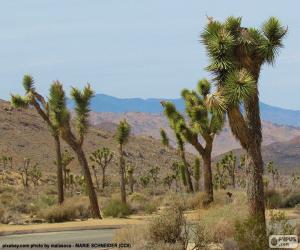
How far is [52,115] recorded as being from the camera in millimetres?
27734

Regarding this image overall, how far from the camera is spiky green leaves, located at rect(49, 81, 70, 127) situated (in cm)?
2747

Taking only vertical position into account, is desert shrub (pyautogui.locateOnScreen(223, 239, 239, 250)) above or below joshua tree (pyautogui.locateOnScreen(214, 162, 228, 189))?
below

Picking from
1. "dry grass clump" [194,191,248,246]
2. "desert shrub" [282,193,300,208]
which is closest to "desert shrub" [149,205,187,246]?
"dry grass clump" [194,191,248,246]

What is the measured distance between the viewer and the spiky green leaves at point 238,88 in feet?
49.0

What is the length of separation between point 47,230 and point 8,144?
72.4 meters

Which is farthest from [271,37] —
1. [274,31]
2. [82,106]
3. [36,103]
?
[36,103]

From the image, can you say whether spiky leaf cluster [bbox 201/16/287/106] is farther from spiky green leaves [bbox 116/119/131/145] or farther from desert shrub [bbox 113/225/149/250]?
spiky green leaves [bbox 116/119/131/145]

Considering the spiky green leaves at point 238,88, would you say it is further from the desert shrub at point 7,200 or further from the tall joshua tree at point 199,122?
the desert shrub at point 7,200

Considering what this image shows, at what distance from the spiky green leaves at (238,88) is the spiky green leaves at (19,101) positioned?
16.2 meters

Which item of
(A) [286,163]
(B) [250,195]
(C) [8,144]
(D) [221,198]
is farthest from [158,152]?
(B) [250,195]

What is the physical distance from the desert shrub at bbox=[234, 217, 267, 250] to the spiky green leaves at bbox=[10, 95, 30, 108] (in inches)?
735

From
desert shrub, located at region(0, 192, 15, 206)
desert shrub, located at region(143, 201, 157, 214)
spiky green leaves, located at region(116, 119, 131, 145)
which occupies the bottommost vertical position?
desert shrub, located at region(143, 201, 157, 214)

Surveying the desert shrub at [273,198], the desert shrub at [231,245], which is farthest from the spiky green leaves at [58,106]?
the desert shrub at [231,245]

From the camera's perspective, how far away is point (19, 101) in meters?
29.6
